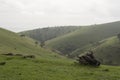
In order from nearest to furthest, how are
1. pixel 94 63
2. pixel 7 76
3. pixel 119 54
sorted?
1. pixel 7 76
2. pixel 94 63
3. pixel 119 54

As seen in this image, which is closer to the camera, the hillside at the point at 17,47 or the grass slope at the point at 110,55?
the hillside at the point at 17,47

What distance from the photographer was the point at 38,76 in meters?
41.7

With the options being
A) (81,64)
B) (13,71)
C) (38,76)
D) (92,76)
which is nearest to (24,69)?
(13,71)

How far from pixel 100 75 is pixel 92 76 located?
6.62ft

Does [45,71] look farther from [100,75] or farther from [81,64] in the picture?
[81,64]

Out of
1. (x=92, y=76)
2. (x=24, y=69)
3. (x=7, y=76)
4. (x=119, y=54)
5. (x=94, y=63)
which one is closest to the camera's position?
(x=7, y=76)

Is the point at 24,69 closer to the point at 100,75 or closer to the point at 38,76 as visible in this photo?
the point at 38,76

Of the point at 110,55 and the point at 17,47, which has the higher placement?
the point at 17,47

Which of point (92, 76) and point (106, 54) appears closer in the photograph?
point (92, 76)

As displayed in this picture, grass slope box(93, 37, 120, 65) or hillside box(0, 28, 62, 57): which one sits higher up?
hillside box(0, 28, 62, 57)

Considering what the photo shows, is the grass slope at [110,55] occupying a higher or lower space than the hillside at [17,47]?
lower

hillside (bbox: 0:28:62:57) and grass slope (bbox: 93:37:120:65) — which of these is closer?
hillside (bbox: 0:28:62:57)

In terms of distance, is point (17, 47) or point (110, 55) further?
point (110, 55)

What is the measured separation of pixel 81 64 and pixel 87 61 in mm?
1474
